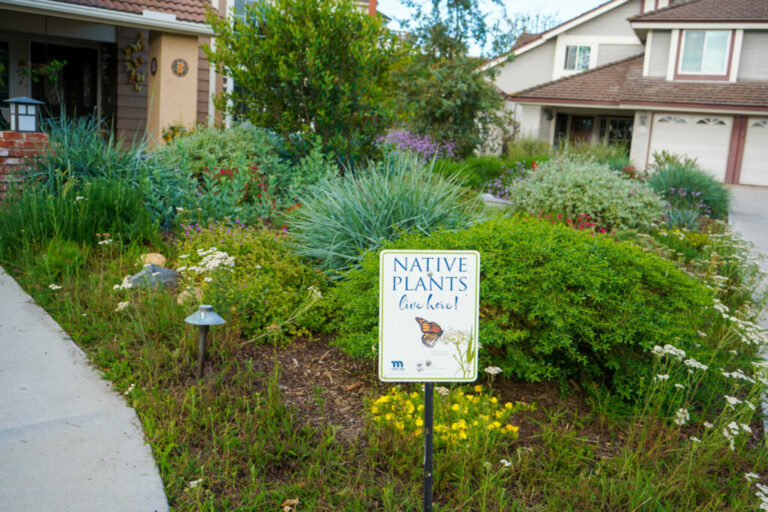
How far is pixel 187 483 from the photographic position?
9.89 ft

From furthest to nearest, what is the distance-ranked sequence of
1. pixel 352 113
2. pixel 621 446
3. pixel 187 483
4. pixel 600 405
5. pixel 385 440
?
pixel 352 113
pixel 600 405
pixel 621 446
pixel 385 440
pixel 187 483

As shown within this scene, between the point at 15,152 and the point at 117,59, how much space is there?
6.64 metres

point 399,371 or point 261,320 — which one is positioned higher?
point 399,371

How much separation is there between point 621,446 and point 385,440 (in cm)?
130

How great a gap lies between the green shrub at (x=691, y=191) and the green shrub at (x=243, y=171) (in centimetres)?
706

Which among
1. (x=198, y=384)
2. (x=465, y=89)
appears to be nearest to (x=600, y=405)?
(x=198, y=384)

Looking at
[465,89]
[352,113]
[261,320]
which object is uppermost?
[465,89]

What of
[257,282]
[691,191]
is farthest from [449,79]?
[257,282]

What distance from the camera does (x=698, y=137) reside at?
23797 mm

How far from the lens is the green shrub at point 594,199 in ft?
28.9

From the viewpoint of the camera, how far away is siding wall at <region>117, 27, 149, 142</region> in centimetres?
1288

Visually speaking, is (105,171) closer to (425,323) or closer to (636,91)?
(425,323)

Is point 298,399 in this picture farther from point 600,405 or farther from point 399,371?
point 600,405

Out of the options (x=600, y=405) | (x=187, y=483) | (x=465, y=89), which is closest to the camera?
(x=187, y=483)
